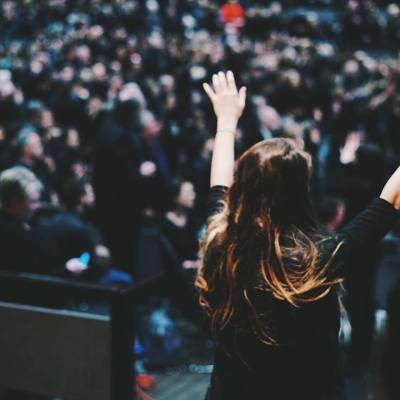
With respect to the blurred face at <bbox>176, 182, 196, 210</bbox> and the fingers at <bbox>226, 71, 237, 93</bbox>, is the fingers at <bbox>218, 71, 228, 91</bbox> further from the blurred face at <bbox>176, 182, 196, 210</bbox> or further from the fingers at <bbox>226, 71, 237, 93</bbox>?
the blurred face at <bbox>176, 182, 196, 210</bbox>

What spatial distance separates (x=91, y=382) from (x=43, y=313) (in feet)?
1.26

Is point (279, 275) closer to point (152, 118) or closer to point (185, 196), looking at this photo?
point (185, 196)

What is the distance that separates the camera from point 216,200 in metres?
1.83

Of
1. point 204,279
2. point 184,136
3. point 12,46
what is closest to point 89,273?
point 204,279

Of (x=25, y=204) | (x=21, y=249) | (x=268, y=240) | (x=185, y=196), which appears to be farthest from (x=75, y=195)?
(x=268, y=240)

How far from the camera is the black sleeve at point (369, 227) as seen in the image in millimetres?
1589

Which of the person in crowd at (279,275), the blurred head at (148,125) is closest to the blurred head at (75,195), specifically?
the blurred head at (148,125)

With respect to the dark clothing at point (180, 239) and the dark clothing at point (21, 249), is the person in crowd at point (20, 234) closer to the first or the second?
the dark clothing at point (21, 249)

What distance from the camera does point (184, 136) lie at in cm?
685

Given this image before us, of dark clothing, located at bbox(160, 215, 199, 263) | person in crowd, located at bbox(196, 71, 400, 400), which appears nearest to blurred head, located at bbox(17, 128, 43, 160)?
dark clothing, located at bbox(160, 215, 199, 263)

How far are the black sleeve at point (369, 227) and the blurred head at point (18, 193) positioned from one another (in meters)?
2.12

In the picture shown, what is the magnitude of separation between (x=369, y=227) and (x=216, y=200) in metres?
0.43

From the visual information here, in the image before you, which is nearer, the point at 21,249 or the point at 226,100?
the point at 226,100

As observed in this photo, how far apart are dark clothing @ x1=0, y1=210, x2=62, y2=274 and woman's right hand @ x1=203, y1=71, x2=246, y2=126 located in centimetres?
166
